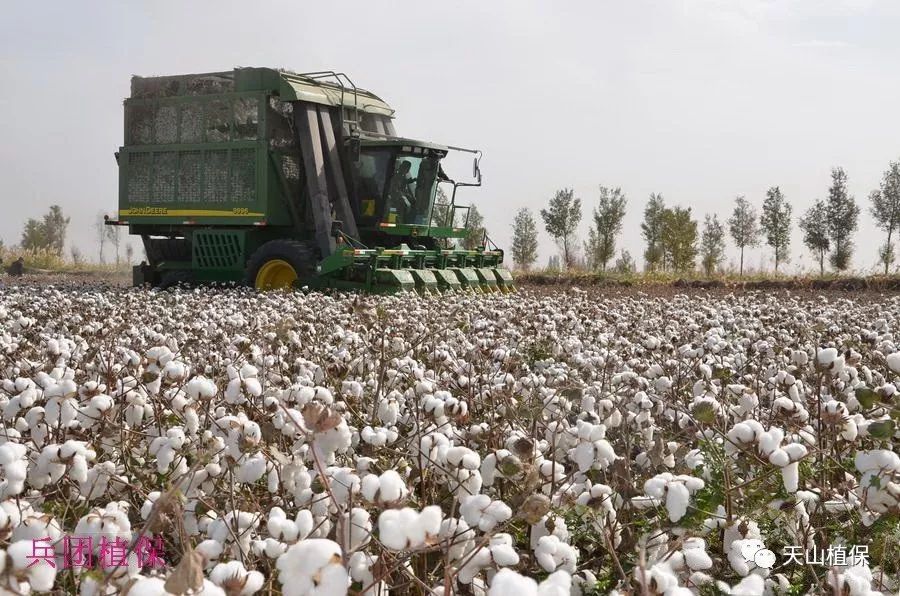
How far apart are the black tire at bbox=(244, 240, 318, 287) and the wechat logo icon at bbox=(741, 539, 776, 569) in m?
14.5

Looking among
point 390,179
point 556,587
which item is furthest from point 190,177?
point 556,587

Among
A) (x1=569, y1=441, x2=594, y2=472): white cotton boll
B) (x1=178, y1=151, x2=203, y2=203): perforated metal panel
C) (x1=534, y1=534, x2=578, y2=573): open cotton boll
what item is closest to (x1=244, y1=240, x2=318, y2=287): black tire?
(x1=178, y1=151, x2=203, y2=203): perforated metal panel

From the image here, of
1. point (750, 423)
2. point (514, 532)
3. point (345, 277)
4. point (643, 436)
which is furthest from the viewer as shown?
point (345, 277)

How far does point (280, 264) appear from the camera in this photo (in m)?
17.3

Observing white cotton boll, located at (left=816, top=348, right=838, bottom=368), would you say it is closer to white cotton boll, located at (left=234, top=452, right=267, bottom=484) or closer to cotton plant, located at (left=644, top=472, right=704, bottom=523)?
cotton plant, located at (left=644, top=472, right=704, bottom=523)

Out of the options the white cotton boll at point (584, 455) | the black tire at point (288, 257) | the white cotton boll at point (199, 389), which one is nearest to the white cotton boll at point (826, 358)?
the white cotton boll at point (584, 455)

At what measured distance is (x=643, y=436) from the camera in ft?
13.0

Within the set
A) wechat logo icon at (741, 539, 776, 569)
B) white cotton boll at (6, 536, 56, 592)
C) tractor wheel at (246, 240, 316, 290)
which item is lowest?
wechat logo icon at (741, 539, 776, 569)

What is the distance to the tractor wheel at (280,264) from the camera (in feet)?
55.4

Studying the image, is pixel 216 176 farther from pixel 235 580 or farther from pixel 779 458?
pixel 235 580

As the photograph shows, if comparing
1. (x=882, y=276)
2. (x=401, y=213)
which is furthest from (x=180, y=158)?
(x=882, y=276)

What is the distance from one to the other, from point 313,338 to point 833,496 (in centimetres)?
456

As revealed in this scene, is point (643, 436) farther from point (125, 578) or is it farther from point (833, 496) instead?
point (125, 578)

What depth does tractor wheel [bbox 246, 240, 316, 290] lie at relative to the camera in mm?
16875
